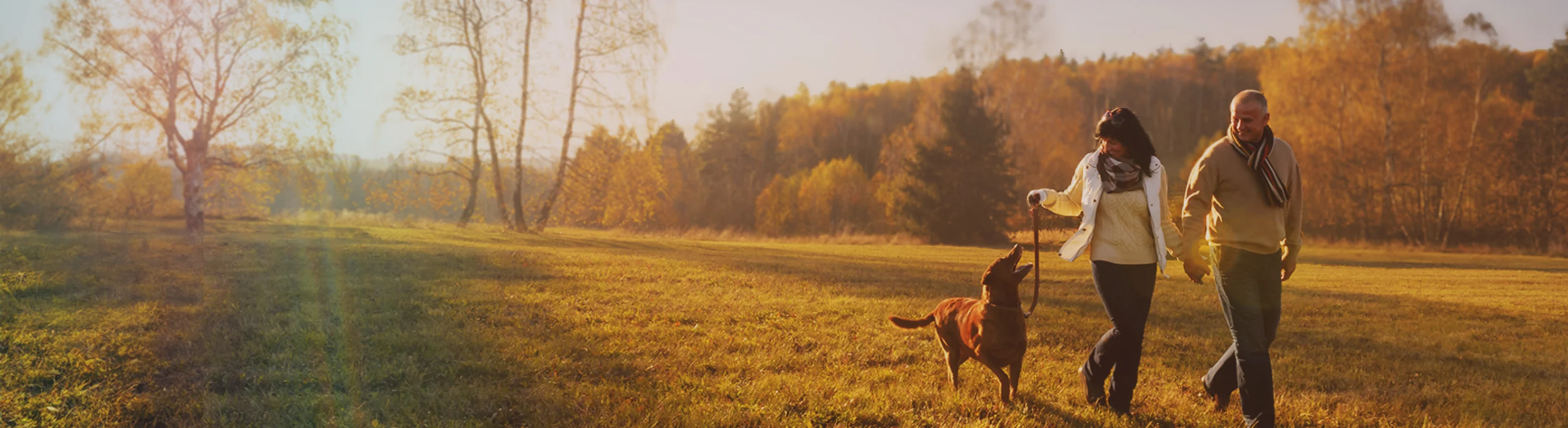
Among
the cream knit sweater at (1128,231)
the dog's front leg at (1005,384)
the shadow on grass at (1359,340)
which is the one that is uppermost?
the cream knit sweater at (1128,231)

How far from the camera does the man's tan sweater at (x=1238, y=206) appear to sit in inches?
157

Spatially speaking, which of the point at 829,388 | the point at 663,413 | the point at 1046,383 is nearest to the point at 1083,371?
the point at 1046,383

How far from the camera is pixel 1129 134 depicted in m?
4.27

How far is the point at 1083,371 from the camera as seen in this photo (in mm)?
4828

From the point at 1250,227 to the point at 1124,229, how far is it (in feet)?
2.00

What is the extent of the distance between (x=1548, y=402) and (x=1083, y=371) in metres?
3.69

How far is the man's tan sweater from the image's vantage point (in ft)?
13.1

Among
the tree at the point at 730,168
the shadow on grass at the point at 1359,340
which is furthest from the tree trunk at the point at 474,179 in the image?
the tree at the point at 730,168

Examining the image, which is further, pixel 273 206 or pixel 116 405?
pixel 273 206

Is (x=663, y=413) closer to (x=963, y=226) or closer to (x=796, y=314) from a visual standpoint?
(x=796, y=314)

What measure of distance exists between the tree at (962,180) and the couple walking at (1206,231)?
28.6 m

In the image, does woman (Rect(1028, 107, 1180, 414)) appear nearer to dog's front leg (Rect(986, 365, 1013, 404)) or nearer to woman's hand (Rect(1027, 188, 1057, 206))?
woman's hand (Rect(1027, 188, 1057, 206))

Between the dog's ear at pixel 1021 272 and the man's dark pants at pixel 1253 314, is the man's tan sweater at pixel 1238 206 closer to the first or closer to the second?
the man's dark pants at pixel 1253 314

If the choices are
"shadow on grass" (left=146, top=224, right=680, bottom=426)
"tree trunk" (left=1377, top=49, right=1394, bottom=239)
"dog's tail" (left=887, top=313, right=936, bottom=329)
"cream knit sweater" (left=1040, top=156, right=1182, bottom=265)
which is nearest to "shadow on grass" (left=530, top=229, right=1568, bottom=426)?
"cream knit sweater" (left=1040, top=156, right=1182, bottom=265)
